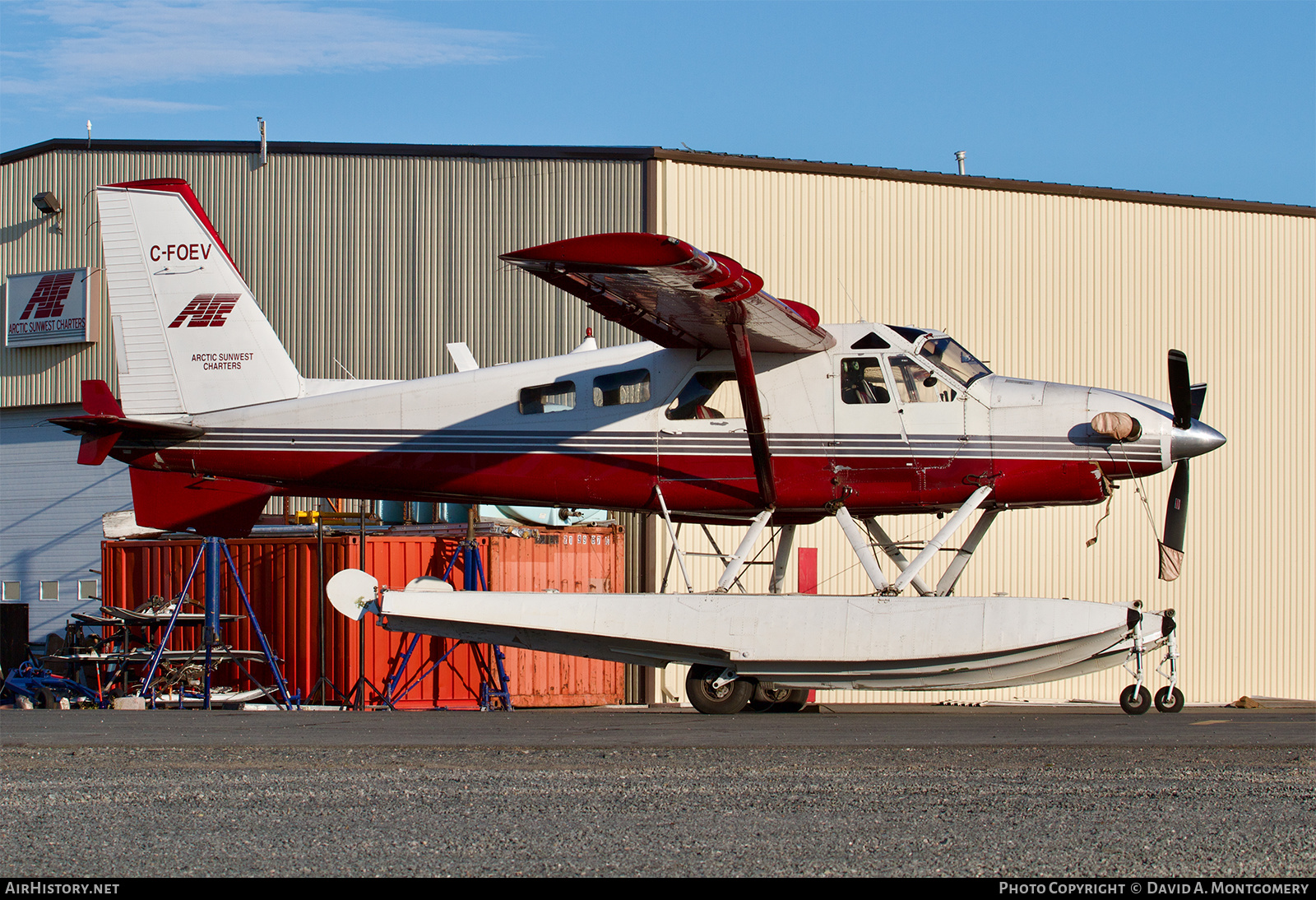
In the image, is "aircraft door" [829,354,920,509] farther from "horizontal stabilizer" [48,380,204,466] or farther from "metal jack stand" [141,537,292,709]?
"metal jack stand" [141,537,292,709]

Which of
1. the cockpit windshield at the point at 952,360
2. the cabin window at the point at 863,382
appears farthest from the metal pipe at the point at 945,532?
the cabin window at the point at 863,382

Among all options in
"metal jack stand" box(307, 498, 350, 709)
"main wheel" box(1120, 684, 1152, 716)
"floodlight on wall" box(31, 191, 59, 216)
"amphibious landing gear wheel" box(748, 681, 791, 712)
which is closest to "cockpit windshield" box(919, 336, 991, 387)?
"main wheel" box(1120, 684, 1152, 716)

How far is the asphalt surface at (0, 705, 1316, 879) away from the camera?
4711 millimetres

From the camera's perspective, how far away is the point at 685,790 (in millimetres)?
6234

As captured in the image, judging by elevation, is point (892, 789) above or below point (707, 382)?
below

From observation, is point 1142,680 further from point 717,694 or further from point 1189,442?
point 717,694

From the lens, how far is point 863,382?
10.9 metres

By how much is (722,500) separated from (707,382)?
1.10 meters

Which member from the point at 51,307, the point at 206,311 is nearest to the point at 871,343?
the point at 206,311

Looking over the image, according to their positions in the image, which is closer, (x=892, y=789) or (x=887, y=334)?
(x=892, y=789)

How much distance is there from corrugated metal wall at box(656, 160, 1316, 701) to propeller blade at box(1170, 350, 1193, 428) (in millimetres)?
8804

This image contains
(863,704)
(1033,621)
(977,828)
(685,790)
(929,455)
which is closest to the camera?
(977,828)

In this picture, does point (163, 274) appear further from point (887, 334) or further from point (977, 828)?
point (977, 828)

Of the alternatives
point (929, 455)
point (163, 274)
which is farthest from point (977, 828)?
point (163, 274)
